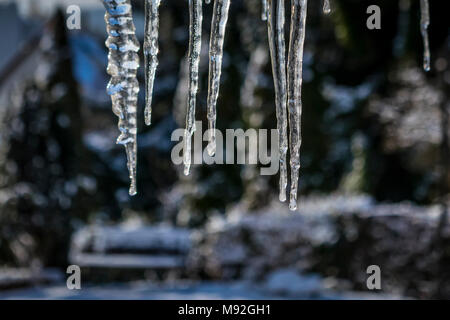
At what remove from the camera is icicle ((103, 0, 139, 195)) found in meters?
1.70

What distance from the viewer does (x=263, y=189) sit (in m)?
12.3

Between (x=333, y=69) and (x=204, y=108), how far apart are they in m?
5.09

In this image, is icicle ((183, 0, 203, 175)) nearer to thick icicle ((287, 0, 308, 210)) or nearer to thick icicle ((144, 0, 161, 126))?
thick icicle ((144, 0, 161, 126))

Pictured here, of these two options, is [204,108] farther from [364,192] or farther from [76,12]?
[76,12]

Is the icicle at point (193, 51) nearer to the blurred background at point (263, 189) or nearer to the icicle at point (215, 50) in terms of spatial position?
the icicle at point (215, 50)

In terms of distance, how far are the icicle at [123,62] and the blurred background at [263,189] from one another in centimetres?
667

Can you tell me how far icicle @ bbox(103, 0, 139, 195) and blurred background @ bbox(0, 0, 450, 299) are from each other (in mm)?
6669

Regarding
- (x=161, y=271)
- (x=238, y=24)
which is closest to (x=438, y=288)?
(x=161, y=271)

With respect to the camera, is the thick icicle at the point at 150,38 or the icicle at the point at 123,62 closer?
the icicle at the point at 123,62

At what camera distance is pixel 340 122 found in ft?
61.1

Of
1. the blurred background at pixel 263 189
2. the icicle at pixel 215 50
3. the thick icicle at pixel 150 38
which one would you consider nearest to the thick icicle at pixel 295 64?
the icicle at pixel 215 50

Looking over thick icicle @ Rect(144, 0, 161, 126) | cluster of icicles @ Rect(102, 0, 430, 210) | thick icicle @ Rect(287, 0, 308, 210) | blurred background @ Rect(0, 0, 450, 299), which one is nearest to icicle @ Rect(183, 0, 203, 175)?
cluster of icicles @ Rect(102, 0, 430, 210)

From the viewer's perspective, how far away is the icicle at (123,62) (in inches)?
66.9

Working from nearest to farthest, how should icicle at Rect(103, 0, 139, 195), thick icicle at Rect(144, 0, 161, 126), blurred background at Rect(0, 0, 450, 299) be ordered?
icicle at Rect(103, 0, 139, 195) < thick icicle at Rect(144, 0, 161, 126) < blurred background at Rect(0, 0, 450, 299)
